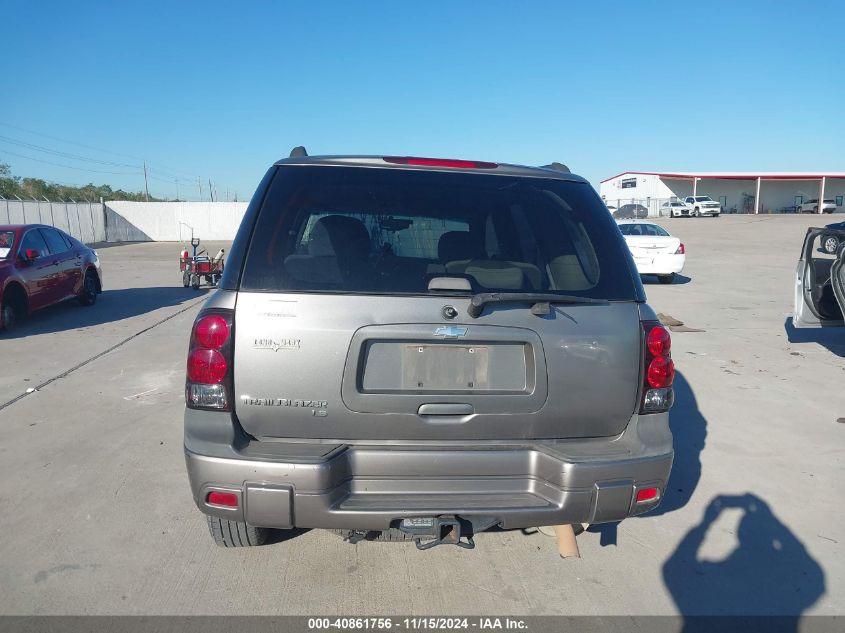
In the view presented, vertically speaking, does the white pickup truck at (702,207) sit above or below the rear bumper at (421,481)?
above

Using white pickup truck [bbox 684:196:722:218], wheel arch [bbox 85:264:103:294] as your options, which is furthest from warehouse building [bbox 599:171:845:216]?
wheel arch [bbox 85:264:103:294]

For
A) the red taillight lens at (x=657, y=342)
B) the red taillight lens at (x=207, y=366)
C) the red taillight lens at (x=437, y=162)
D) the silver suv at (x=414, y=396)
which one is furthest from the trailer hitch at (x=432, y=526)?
the red taillight lens at (x=437, y=162)

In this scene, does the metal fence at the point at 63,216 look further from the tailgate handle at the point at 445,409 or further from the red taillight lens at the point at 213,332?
the tailgate handle at the point at 445,409

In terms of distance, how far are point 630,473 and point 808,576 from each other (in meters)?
1.38

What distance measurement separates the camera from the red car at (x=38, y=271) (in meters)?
9.24

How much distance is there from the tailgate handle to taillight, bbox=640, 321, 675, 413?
78 cm

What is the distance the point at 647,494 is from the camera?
2693 mm

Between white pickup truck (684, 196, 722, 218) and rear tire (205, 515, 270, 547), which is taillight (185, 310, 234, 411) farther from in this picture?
white pickup truck (684, 196, 722, 218)

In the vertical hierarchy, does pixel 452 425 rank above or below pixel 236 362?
below

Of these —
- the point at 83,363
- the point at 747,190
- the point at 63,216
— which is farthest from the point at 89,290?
the point at 747,190

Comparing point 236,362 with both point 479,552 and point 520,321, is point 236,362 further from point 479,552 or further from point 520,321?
point 479,552

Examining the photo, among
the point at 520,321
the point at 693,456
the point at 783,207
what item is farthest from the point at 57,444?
the point at 783,207

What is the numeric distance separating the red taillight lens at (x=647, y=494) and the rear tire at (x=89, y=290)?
11420 millimetres

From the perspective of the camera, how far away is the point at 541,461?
2629 mm
